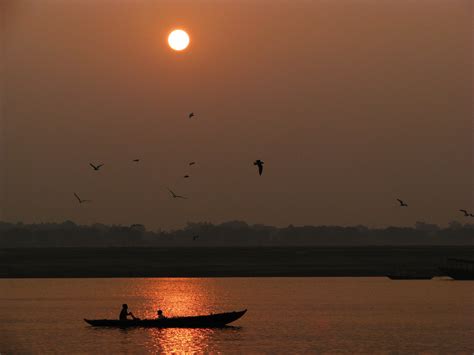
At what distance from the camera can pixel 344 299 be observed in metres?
157

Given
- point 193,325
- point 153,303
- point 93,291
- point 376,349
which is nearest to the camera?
point 376,349

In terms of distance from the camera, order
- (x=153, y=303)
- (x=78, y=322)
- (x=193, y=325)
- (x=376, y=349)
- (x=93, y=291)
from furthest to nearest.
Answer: (x=93, y=291) → (x=153, y=303) → (x=78, y=322) → (x=193, y=325) → (x=376, y=349)

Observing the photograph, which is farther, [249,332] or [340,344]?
[249,332]

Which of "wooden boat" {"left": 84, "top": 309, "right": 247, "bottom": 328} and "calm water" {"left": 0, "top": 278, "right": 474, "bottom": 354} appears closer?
"calm water" {"left": 0, "top": 278, "right": 474, "bottom": 354}

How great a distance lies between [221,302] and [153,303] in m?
10.3

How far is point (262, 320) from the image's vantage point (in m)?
116

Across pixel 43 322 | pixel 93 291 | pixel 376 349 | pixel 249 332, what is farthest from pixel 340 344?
pixel 93 291

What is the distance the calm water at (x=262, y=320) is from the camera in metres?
91.5

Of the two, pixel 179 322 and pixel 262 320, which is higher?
pixel 262 320

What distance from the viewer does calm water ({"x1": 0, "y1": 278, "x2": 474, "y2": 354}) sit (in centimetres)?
9150

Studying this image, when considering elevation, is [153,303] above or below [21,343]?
above

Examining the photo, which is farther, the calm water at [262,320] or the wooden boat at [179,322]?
the wooden boat at [179,322]

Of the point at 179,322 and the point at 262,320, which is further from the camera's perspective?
the point at 262,320

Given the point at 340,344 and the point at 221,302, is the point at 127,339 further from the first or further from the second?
the point at 221,302
